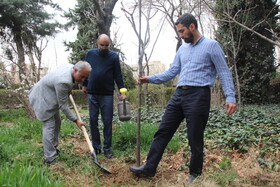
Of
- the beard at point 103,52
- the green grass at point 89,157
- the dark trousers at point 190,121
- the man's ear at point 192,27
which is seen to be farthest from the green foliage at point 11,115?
the man's ear at point 192,27

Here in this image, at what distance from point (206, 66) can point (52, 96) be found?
2.00m

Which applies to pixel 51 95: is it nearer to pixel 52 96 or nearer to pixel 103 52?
pixel 52 96

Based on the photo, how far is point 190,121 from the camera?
254cm

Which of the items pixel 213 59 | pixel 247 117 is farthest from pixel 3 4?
pixel 213 59

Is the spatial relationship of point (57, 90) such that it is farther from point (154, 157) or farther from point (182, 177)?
point (182, 177)

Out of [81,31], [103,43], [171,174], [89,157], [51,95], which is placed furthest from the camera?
[81,31]

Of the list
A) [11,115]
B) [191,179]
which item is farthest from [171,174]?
[11,115]

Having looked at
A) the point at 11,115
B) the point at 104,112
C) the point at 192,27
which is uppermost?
the point at 192,27

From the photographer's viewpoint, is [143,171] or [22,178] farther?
[143,171]

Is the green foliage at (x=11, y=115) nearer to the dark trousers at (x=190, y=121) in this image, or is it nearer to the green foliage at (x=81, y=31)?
the green foliage at (x=81, y=31)

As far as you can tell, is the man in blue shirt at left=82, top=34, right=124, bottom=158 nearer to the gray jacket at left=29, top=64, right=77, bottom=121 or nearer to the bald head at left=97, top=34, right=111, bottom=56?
the bald head at left=97, top=34, right=111, bottom=56

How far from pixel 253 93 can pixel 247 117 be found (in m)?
5.44

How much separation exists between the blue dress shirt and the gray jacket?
1.47 m

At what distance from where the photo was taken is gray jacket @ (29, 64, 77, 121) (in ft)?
10.4
